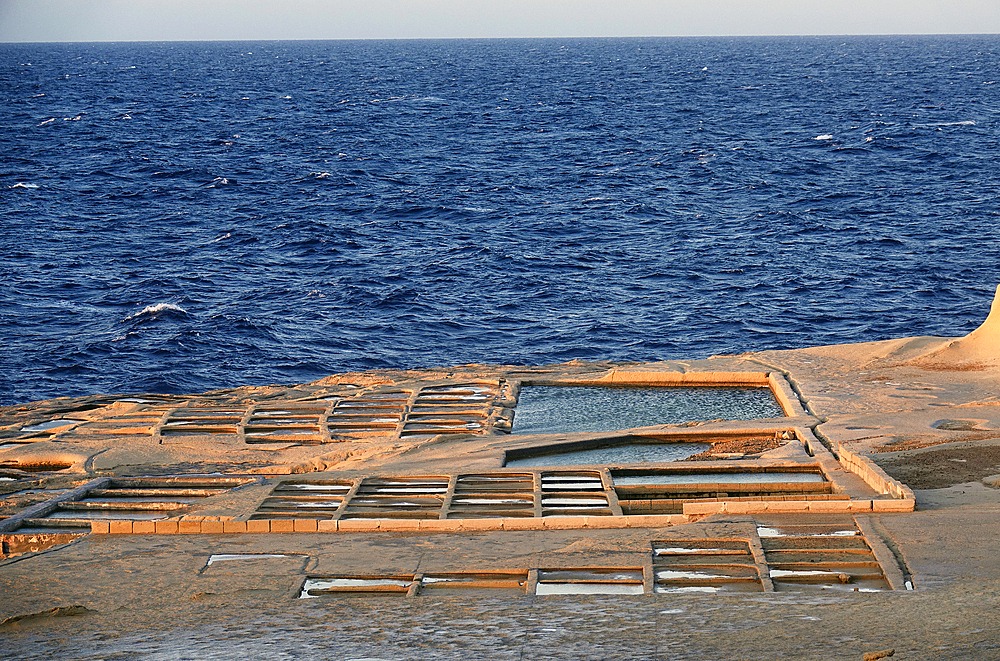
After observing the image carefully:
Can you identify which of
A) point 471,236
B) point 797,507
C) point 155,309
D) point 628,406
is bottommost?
point 155,309

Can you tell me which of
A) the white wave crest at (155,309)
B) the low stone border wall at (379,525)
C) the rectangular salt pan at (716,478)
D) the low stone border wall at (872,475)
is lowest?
the white wave crest at (155,309)

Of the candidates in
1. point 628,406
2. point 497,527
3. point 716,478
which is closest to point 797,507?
point 716,478

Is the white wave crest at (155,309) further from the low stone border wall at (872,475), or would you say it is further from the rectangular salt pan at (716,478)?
the low stone border wall at (872,475)

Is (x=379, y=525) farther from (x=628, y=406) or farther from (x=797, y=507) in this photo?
(x=628, y=406)

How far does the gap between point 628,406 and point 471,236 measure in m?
25.9

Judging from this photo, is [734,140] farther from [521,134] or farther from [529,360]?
[529,360]

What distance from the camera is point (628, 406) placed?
2431 centimetres

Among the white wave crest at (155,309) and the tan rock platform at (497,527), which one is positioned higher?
the tan rock platform at (497,527)

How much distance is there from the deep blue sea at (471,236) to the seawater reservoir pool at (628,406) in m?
7.65

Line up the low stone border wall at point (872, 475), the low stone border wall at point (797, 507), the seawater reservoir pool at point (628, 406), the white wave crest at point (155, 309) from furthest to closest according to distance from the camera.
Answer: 1. the white wave crest at point (155, 309)
2. the seawater reservoir pool at point (628, 406)
3. the low stone border wall at point (872, 475)
4. the low stone border wall at point (797, 507)

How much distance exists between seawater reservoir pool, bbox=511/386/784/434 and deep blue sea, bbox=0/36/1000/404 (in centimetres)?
765

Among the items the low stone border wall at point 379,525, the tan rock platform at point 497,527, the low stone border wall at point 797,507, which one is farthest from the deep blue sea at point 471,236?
the low stone border wall at point 797,507

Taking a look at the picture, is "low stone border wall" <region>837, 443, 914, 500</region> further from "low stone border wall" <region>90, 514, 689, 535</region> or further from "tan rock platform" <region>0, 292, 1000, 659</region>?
"low stone border wall" <region>90, 514, 689, 535</region>

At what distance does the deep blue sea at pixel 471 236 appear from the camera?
35.2 meters
